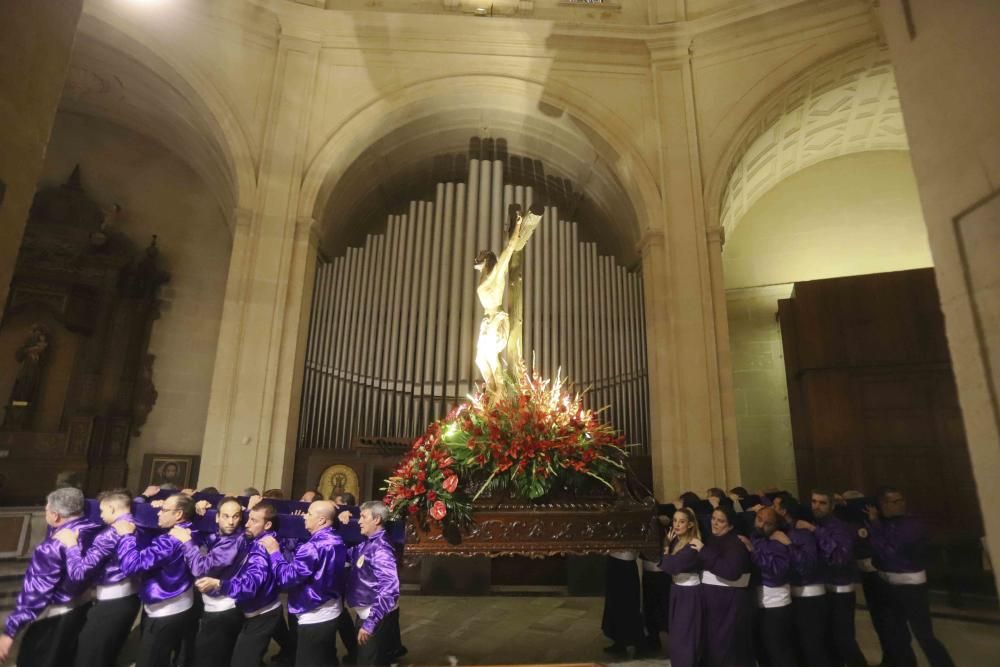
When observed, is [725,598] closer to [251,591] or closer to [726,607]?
[726,607]

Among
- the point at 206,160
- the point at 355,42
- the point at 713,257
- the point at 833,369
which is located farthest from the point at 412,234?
the point at 833,369

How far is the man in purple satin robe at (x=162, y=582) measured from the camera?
304cm

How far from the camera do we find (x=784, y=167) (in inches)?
388

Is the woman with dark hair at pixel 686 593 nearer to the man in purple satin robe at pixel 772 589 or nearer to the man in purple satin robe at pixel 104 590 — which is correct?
the man in purple satin robe at pixel 772 589

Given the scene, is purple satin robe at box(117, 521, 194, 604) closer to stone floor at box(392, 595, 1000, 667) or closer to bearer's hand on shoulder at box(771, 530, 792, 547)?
stone floor at box(392, 595, 1000, 667)

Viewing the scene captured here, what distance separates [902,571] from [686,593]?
5.19 feet

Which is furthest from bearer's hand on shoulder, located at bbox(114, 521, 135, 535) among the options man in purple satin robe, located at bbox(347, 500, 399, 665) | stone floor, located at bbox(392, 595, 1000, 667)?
stone floor, located at bbox(392, 595, 1000, 667)

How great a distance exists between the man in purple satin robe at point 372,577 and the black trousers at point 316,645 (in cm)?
16

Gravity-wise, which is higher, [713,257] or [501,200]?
[501,200]

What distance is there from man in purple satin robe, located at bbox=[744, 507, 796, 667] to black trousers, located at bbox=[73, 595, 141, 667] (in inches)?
146

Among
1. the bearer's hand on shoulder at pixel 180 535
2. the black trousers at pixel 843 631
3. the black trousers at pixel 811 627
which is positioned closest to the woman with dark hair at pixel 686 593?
the black trousers at pixel 811 627

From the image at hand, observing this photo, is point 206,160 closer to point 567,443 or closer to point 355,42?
point 355,42

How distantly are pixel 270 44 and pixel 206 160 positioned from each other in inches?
82.0

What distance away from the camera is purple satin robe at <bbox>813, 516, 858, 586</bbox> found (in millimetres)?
3684
